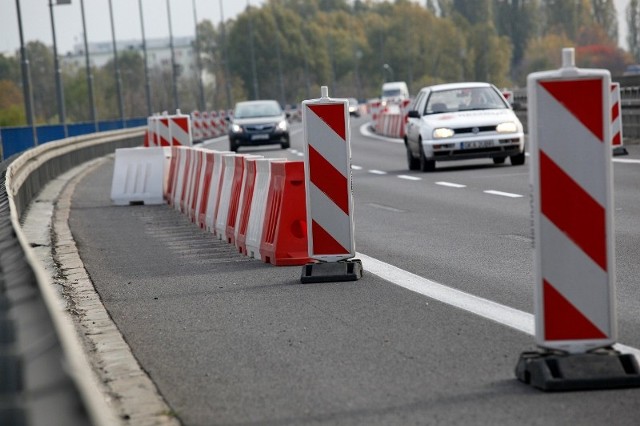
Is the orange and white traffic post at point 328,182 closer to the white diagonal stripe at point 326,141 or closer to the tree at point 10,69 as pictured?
the white diagonal stripe at point 326,141

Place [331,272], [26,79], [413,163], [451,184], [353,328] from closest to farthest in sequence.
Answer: [353,328] → [331,272] → [451,184] → [413,163] → [26,79]

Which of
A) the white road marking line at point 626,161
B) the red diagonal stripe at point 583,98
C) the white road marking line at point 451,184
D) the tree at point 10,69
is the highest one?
the red diagonal stripe at point 583,98

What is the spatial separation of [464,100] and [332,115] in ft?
52.6

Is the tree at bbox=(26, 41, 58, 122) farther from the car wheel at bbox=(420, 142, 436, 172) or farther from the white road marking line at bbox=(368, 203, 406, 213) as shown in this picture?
the white road marking line at bbox=(368, 203, 406, 213)

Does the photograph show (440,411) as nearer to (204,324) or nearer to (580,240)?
(580,240)

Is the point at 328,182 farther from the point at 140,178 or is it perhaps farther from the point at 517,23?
the point at 517,23

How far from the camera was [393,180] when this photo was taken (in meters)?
24.5

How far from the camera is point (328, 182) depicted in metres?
10.6

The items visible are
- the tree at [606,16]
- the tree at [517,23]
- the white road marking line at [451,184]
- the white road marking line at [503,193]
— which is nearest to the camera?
the white road marking line at [503,193]

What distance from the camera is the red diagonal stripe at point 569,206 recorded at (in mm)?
6188

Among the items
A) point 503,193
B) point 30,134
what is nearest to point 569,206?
point 503,193

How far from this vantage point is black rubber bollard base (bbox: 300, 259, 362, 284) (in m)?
10.2

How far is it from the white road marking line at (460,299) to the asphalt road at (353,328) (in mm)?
68

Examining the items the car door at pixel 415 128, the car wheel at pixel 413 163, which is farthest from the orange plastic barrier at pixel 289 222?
the car wheel at pixel 413 163
